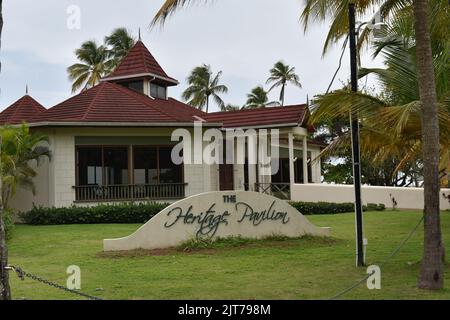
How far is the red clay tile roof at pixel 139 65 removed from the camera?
1099 inches

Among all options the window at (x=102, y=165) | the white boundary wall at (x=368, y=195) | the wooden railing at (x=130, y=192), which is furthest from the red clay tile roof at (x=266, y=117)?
the window at (x=102, y=165)

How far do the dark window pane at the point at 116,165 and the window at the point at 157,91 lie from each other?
6878 mm

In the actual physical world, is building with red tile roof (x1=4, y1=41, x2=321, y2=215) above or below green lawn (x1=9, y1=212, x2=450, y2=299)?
above

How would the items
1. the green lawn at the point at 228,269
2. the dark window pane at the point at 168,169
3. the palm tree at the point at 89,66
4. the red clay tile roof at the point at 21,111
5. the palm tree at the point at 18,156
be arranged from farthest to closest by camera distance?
1. the palm tree at the point at 89,66
2. the red clay tile roof at the point at 21,111
3. the dark window pane at the point at 168,169
4. the palm tree at the point at 18,156
5. the green lawn at the point at 228,269

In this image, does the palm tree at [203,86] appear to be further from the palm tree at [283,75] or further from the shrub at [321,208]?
the shrub at [321,208]

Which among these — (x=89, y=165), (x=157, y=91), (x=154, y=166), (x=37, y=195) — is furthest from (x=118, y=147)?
(x=157, y=91)

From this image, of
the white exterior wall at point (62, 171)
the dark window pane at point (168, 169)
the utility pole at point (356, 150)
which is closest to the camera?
the utility pole at point (356, 150)

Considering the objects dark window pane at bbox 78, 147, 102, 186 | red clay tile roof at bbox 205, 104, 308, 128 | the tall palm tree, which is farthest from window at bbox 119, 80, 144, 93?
the tall palm tree

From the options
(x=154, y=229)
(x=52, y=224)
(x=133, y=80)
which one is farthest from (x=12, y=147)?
(x=133, y=80)

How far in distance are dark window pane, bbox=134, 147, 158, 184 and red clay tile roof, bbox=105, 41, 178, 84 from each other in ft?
19.6

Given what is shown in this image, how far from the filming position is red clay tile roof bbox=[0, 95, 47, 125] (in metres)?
24.5

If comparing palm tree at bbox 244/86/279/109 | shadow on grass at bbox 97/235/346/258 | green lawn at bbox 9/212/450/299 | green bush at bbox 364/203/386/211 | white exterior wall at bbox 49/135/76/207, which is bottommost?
green lawn at bbox 9/212/450/299

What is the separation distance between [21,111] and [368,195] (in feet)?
50.0

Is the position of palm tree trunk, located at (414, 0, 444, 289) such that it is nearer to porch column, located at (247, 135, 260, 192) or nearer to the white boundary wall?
the white boundary wall
